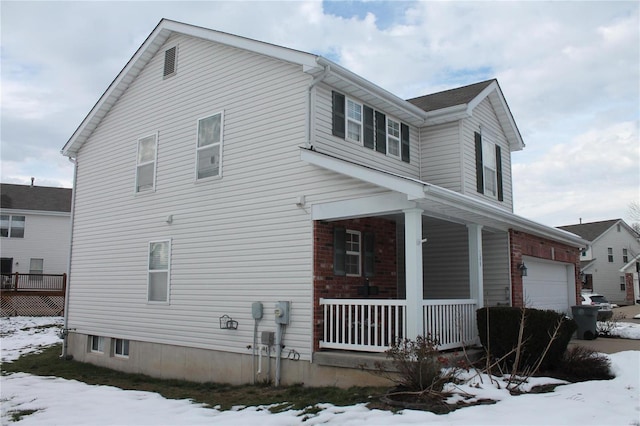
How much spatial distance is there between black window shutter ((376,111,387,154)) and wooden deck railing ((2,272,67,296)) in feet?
74.5

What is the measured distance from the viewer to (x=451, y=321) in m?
10.2

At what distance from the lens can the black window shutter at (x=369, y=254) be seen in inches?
473

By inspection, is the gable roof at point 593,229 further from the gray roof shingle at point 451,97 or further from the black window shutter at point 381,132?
the black window shutter at point 381,132

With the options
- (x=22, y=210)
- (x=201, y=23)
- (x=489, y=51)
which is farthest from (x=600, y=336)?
(x=22, y=210)

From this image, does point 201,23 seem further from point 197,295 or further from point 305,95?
point 197,295

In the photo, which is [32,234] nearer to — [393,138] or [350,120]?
[393,138]

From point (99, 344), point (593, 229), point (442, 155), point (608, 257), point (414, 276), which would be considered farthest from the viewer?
point (593, 229)

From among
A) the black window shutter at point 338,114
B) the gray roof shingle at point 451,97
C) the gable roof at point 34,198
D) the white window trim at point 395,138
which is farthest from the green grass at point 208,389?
the gable roof at point 34,198

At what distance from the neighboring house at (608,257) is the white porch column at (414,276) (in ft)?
118

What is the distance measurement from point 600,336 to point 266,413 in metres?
11.1

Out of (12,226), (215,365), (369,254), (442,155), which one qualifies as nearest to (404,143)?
(442,155)

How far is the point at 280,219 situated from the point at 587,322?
9008mm

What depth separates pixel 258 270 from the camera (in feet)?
37.4

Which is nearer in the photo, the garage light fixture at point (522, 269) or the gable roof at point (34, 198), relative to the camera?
the garage light fixture at point (522, 269)
